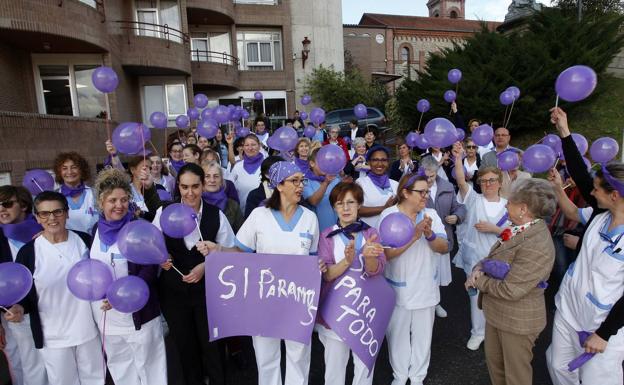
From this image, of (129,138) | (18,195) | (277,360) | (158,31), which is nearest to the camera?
(277,360)

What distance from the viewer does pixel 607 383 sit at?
2170 mm

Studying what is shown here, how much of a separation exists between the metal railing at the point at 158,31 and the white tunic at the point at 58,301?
13.3m

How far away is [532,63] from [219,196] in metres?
12.4

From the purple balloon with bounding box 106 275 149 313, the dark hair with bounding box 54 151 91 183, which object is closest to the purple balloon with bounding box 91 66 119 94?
the dark hair with bounding box 54 151 91 183

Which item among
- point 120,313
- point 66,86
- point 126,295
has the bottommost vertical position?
point 120,313

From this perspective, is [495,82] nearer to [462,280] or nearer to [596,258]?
[462,280]

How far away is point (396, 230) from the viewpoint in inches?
87.4

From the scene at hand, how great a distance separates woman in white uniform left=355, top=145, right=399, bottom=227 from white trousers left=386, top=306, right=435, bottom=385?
1039 mm

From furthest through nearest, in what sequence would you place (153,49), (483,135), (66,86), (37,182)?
(153,49) < (66,86) < (483,135) < (37,182)

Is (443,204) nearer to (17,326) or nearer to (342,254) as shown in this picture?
(342,254)

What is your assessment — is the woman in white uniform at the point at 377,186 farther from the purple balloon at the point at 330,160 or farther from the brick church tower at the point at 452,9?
A: the brick church tower at the point at 452,9

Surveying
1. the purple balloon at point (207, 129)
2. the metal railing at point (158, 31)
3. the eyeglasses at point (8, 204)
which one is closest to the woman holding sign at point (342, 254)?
the eyeglasses at point (8, 204)

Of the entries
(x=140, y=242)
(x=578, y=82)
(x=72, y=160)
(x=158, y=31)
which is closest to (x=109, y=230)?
(x=140, y=242)

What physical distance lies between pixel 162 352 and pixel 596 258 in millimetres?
3025
